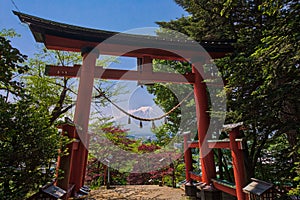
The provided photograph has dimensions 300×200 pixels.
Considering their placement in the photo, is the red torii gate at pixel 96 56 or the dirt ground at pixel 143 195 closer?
the red torii gate at pixel 96 56

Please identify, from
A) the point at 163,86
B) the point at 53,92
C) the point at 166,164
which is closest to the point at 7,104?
the point at 53,92

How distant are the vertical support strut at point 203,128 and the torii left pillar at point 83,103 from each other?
2212mm

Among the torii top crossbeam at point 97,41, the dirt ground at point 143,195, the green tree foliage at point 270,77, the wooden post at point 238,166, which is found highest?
the torii top crossbeam at point 97,41

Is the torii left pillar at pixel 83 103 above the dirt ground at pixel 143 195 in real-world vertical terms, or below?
above

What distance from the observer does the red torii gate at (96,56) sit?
323 cm

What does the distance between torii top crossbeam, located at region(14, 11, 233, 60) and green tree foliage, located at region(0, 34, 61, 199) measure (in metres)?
1.63

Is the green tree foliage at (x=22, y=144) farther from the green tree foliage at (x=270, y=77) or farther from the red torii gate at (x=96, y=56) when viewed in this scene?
the green tree foliage at (x=270, y=77)

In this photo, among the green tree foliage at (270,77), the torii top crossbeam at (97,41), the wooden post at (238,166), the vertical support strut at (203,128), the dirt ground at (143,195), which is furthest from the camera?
the dirt ground at (143,195)

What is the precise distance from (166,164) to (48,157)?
629 cm

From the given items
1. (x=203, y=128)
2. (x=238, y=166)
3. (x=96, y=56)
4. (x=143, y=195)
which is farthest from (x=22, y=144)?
(x=143, y=195)

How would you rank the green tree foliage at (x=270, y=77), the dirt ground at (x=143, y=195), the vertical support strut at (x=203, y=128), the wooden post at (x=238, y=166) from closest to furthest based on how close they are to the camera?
A: 1. the green tree foliage at (x=270, y=77)
2. the wooden post at (x=238, y=166)
3. the vertical support strut at (x=203, y=128)
4. the dirt ground at (x=143, y=195)

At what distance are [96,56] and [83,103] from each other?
930mm

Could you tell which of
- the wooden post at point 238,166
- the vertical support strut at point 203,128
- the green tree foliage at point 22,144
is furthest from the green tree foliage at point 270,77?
the green tree foliage at point 22,144

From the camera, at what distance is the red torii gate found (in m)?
3.23
